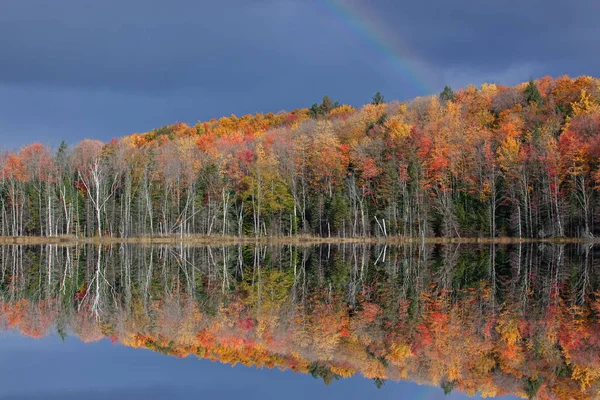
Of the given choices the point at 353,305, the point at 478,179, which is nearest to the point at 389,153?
the point at 478,179

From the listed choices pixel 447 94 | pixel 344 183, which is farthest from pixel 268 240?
pixel 447 94

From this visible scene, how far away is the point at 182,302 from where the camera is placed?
21.9 metres

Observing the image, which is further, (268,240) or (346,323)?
(268,240)

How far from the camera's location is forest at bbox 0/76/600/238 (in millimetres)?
70812

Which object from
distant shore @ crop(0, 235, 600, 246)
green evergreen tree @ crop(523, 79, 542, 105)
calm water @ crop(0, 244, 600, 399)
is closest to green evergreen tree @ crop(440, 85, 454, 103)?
green evergreen tree @ crop(523, 79, 542, 105)

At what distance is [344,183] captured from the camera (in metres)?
76.4

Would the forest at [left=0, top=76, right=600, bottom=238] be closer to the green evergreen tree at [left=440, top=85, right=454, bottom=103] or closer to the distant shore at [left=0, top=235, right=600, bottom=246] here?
the distant shore at [left=0, top=235, right=600, bottom=246]

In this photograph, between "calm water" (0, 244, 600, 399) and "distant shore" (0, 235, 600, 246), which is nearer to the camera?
"calm water" (0, 244, 600, 399)

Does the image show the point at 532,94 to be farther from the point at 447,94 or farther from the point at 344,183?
the point at 344,183

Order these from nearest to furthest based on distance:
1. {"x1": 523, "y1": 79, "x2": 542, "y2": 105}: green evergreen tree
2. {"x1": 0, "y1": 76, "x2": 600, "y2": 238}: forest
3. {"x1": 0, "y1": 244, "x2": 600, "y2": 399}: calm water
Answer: {"x1": 0, "y1": 244, "x2": 600, "y2": 399}: calm water < {"x1": 0, "y1": 76, "x2": 600, "y2": 238}: forest < {"x1": 523, "y1": 79, "x2": 542, "y2": 105}: green evergreen tree

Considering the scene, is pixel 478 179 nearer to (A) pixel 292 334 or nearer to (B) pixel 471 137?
(B) pixel 471 137

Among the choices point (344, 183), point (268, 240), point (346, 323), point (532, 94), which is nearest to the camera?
point (346, 323)

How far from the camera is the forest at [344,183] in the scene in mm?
70812

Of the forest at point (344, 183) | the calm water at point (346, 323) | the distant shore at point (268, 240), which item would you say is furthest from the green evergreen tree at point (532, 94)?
the calm water at point (346, 323)
